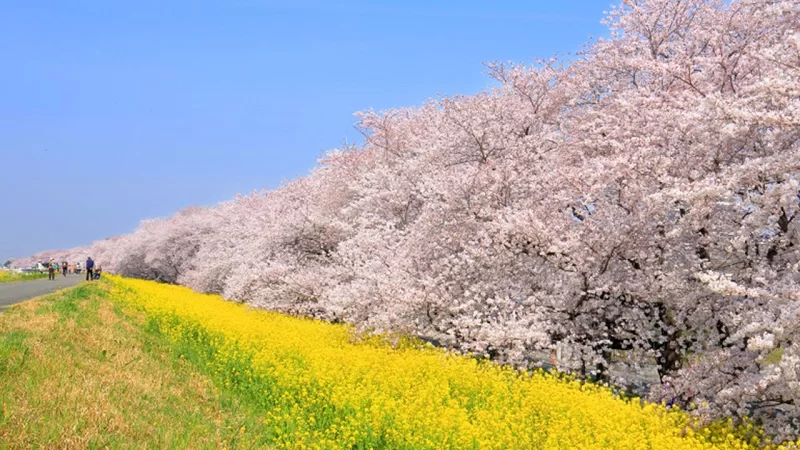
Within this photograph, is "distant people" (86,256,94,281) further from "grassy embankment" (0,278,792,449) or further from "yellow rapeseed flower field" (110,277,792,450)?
"yellow rapeseed flower field" (110,277,792,450)

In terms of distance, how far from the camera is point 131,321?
69.3 feet

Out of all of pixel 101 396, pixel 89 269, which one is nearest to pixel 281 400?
pixel 101 396

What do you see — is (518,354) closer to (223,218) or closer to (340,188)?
(340,188)

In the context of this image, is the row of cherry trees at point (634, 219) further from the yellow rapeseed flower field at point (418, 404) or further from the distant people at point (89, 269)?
the distant people at point (89, 269)

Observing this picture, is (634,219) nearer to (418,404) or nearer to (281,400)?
(418,404)

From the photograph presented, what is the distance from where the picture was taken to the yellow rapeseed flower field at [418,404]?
9.51 m

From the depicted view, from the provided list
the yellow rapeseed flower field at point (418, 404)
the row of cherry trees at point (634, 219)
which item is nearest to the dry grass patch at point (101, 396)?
the yellow rapeseed flower field at point (418, 404)

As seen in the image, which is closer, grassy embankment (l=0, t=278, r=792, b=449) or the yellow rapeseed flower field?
grassy embankment (l=0, t=278, r=792, b=449)

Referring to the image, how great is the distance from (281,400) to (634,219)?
25.4ft

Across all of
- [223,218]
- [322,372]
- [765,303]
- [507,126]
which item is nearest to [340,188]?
[507,126]

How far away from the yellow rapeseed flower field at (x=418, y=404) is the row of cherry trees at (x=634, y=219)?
1120mm

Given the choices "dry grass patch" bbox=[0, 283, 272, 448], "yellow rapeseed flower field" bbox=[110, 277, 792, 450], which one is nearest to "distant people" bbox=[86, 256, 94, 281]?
Result: "dry grass patch" bbox=[0, 283, 272, 448]

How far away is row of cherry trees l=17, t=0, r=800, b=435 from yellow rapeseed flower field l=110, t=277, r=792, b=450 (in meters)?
1.12

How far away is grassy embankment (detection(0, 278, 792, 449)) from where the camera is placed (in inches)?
347
